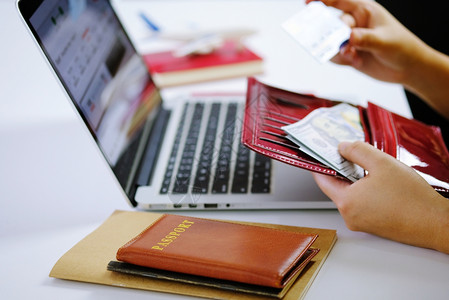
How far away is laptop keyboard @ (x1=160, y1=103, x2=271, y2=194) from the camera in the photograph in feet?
2.76

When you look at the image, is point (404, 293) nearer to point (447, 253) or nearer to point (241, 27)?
point (447, 253)

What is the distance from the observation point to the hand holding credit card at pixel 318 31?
100 cm

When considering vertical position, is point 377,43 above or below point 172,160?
above

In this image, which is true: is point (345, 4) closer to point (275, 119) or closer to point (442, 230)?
point (275, 119)

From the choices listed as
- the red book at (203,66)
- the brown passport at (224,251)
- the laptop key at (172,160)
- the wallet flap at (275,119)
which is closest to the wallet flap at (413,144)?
the wallet flap at (275,119)

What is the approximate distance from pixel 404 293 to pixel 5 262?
20.9 inches

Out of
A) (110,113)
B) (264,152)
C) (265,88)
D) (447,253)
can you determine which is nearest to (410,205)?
(447,253)

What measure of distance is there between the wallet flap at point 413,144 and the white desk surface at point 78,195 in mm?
122

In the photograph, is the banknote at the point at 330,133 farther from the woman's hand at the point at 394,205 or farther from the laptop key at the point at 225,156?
the laptop key at the point at 225,156

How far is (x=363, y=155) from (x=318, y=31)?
1.28 feet

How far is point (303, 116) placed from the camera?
88 centimetres

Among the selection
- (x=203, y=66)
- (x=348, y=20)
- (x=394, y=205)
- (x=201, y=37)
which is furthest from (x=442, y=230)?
(x=201, y=37)

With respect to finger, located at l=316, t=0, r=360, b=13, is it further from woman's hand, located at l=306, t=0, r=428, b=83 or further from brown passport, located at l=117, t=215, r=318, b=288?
brown passport, located at l=117, t=215, r=318, b=288

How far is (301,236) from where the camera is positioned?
670 mm
